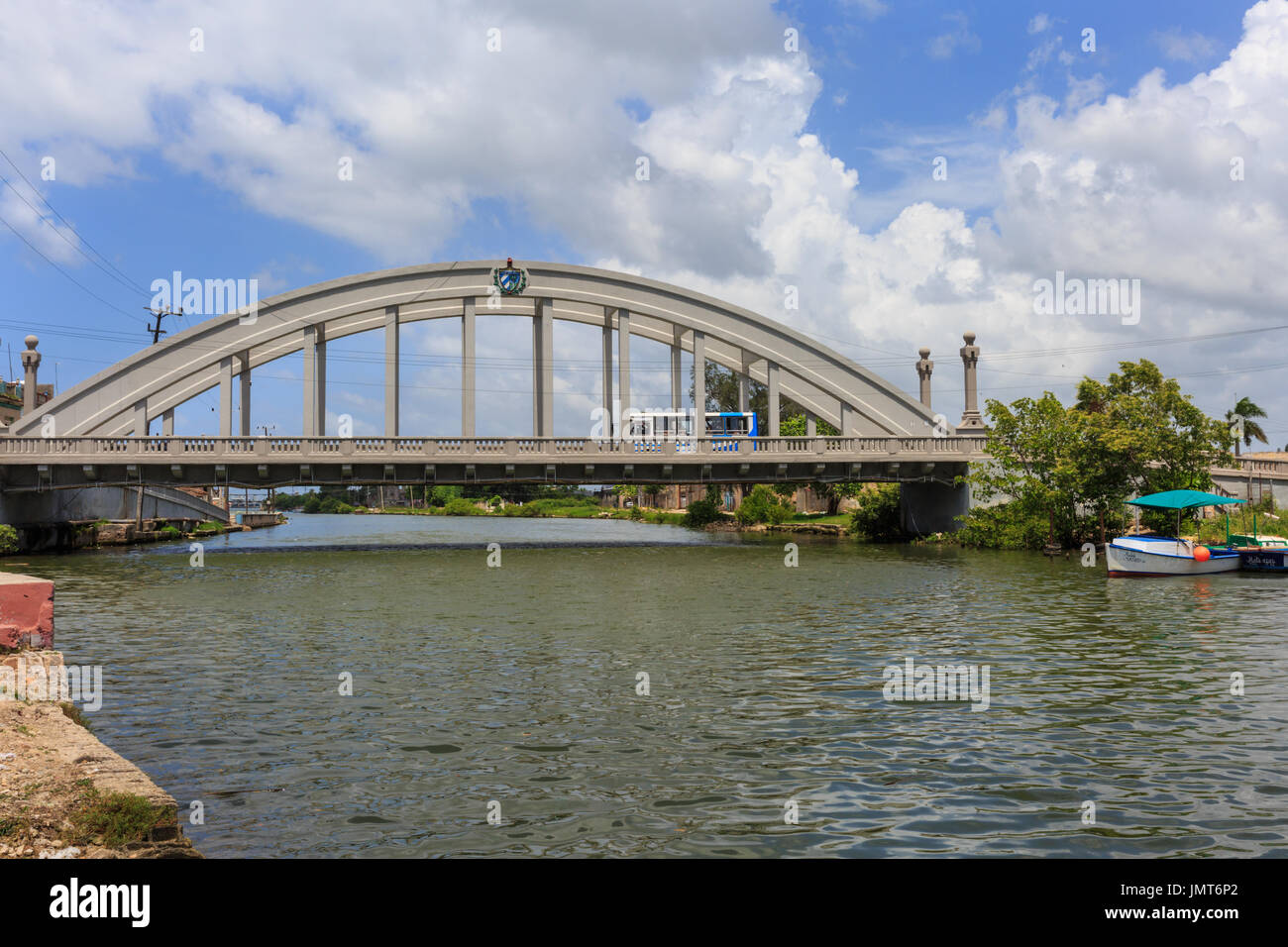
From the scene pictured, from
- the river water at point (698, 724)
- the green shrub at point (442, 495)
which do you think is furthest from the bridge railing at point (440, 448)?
the green shrub at point (442, 495)

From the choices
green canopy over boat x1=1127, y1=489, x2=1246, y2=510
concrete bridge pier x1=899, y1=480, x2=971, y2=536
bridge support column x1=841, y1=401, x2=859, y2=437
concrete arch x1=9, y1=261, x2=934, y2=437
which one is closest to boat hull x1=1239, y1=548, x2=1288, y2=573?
green canopy over boat x1=1127, y1=489, x2=1246, y2=510

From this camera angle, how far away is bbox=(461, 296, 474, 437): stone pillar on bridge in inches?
2293

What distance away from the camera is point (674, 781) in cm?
909

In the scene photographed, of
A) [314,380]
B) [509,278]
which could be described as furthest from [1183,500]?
[314,380]

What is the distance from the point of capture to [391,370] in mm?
60875

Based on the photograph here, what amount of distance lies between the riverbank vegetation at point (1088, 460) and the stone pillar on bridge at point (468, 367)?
98.5 feet

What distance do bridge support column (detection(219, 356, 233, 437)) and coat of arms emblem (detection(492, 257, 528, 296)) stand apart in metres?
17.5

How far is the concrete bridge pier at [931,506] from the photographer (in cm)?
5670

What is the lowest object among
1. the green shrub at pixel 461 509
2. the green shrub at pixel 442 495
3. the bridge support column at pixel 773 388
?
the green shrub at pixel 461 509

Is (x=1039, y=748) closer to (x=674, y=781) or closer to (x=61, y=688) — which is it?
(x=674, y=781)

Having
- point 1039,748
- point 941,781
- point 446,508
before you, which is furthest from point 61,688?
point 446,508

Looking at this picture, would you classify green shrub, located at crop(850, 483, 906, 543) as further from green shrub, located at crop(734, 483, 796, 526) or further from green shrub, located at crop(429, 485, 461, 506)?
green shrub, located at crop(429, 485, 461, 506)

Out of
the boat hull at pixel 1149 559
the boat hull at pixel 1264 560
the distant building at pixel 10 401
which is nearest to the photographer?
the boat hull at pixel 1149 559

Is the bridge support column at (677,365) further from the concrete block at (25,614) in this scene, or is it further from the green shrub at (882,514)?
the concrete block at (25,614)
